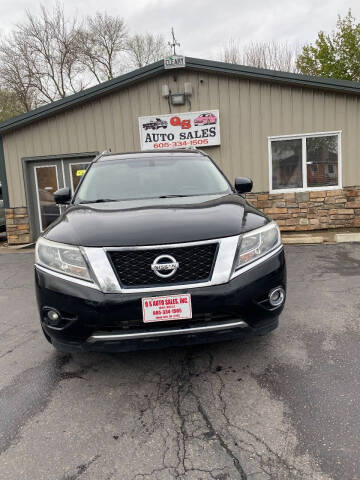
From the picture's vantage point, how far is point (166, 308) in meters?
2.25

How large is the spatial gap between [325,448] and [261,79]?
8.08 metres

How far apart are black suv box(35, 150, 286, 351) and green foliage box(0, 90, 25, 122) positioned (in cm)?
2513

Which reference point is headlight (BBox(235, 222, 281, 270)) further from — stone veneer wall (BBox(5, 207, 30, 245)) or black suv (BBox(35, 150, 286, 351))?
stone veneer wall (BBox(5, 207, 30, 245))

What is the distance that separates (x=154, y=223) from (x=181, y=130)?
687 cm

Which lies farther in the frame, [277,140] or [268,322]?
[277,140]

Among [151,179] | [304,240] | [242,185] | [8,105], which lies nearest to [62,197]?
[151,179]

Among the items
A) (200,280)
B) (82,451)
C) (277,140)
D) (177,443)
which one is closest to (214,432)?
(177,443)

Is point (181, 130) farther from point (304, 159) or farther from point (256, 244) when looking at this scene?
point (256, 244)

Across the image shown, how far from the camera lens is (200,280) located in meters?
2.32

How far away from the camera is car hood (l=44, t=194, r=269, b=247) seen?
2.34m

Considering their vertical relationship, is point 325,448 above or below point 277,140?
below

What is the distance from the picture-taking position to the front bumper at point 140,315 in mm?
2252

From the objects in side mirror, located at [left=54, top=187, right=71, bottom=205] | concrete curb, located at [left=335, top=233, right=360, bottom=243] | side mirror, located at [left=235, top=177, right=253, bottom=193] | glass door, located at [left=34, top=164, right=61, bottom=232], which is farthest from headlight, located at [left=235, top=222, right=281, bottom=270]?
glass door, located at [left=34, top=164, right=61, bottom=232]

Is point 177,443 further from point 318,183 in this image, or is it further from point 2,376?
point 318,183
